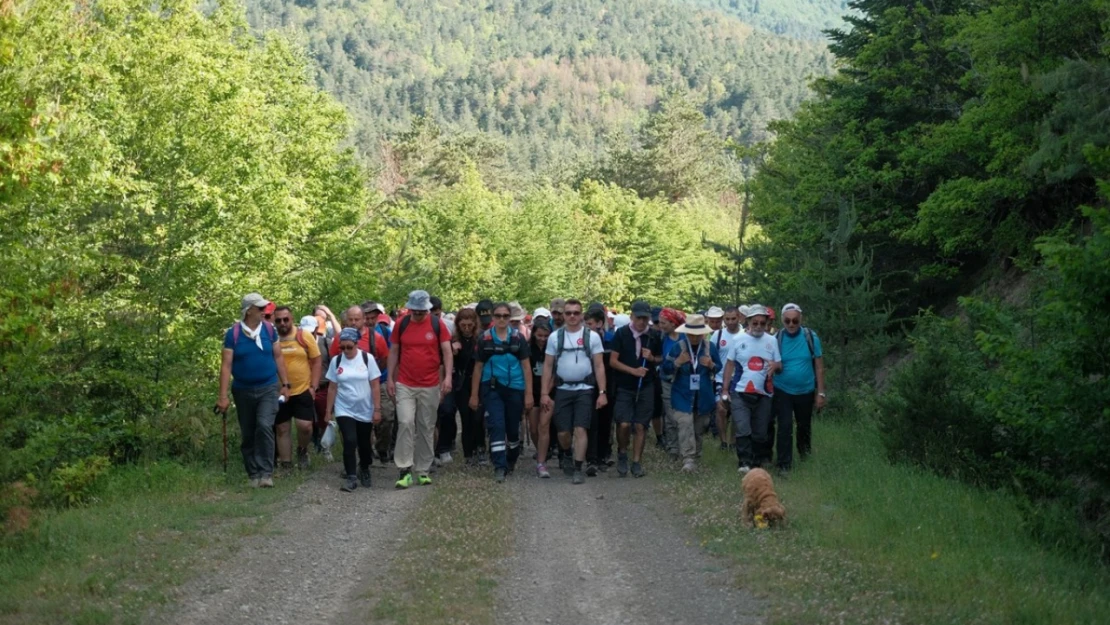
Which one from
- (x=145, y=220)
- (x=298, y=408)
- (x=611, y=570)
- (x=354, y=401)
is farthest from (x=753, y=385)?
(x=145, y=220)

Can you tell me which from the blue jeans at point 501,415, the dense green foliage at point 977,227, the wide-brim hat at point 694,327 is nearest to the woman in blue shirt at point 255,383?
the blue jeans at point 501,415

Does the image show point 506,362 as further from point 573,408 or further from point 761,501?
point 761,501

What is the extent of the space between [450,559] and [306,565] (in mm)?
1078

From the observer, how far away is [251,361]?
1301 centimetres

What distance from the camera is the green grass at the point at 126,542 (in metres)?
7.89

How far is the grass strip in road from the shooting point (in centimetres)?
781

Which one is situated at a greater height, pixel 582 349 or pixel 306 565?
pixel 582 349

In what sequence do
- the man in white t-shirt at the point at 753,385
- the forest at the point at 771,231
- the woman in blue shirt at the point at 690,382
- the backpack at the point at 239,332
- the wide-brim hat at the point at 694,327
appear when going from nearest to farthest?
the forest at the point at 771,231, the backpack at the point at 239,332, the man in white t-shirt at the point at 753,385, the woman in blue shirt at the point at 690,382, the wide-brim hat at the point at 694,327

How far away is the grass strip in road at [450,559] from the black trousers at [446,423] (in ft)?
6.78

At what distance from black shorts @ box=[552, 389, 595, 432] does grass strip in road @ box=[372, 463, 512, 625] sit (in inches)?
51.6

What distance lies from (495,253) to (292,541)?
1976 inches

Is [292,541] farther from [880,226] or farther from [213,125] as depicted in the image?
[880,226]

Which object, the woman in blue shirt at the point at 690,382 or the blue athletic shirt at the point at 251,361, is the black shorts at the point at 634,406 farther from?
the blue athletic shirt at the point at 251,361

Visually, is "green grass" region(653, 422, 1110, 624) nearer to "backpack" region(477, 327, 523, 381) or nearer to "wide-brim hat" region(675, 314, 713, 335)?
"wide-brim hat" region(675, 314, 713, 335)
